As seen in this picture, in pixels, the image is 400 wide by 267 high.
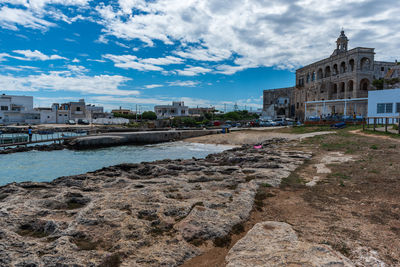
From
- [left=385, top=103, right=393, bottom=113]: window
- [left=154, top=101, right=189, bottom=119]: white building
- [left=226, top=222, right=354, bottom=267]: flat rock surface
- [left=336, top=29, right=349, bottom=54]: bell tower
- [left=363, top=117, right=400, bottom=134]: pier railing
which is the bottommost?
[left=226, top=222, right=354, bottom=267]: flat rock surface

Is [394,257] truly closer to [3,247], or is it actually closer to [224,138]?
[3,247]

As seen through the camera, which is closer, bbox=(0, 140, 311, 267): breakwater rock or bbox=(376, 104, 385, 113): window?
bbox=(0, 140, 311, 267): breakwater rock

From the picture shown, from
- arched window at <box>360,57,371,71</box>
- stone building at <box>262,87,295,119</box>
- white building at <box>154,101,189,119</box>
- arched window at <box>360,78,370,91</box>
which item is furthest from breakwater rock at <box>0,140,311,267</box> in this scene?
Result: white building at <box>154,101,189,119</box>

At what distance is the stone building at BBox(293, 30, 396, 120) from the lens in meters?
45.5

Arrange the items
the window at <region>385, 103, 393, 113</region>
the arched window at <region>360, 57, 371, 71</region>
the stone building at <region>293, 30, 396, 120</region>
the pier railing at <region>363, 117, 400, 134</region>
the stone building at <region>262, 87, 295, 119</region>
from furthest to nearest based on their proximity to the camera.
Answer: the stone building at <region>262, 87, 295, 119</region> < the arched window at <region>360, 57, 371, 71</region> < the stone building at <region>293, 30, 396, 120</region> < the window at <region>385, 103, 393, 113</region> < the pier railing at <region>363, 117, 400, 134</region>

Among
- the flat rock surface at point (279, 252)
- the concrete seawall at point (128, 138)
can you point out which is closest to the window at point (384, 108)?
the concrete seawall at point (128, 138)

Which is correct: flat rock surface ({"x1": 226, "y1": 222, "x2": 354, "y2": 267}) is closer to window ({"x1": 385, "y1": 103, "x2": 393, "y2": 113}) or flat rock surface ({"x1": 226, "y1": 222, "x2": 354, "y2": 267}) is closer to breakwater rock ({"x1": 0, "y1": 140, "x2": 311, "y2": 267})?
breakwater rock ({"x1": 0, "y1": 140, "x2": 311, "y2": 267})

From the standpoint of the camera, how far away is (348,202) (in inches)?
272

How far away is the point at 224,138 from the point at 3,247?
3615 cm

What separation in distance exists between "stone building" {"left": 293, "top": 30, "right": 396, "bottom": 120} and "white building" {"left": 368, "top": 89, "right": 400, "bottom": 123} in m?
6.86

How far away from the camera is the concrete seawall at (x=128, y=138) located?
116ft

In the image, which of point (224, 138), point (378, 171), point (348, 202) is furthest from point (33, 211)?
point (224, 138)

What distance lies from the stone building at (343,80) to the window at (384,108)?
24.3 ft

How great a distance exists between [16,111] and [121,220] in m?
90.2
